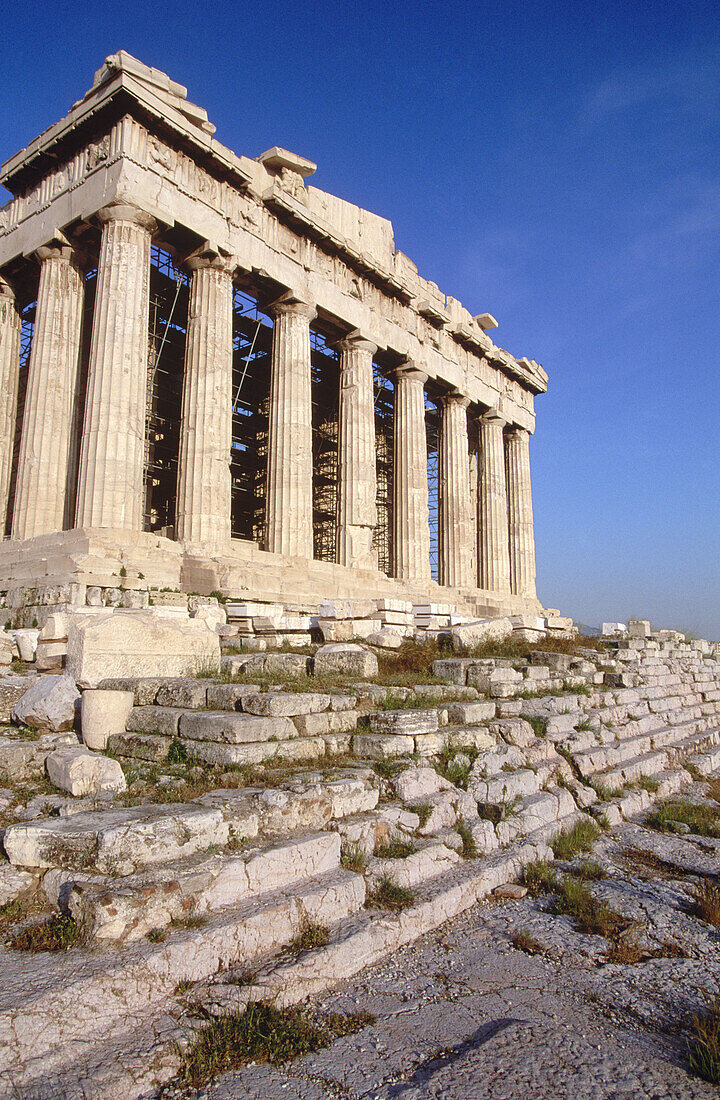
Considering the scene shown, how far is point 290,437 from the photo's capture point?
729 inches

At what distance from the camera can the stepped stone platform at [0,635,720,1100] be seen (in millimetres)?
3010

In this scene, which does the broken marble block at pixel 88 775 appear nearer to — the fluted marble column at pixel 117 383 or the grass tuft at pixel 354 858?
the grass tuft at pixel 354 858

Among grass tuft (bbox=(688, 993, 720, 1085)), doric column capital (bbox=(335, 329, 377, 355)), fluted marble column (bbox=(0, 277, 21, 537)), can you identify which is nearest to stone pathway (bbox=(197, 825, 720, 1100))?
grass tuft (bbox=(688, 993, 720, 1085))

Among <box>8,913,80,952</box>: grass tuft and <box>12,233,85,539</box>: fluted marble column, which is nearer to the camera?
<box>8,913,80,952</box>: grass tuft

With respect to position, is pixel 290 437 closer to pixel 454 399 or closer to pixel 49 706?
pixel 454 399

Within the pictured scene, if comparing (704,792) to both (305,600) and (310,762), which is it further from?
(305,600)

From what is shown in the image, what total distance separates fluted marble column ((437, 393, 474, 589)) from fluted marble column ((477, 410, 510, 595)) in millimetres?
2222

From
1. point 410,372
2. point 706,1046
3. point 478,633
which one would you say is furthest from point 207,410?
point 706,1046

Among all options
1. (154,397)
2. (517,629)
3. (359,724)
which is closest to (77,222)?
(154,397)

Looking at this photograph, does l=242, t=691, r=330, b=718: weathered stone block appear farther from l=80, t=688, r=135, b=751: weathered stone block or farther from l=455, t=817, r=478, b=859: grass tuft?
l=455, t=817, r=478, b=859: grass tuft

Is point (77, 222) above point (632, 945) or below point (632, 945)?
above

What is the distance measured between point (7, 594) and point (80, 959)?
11.2m

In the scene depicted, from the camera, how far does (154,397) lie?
2175 cm

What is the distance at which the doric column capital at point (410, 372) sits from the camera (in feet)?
76.4
